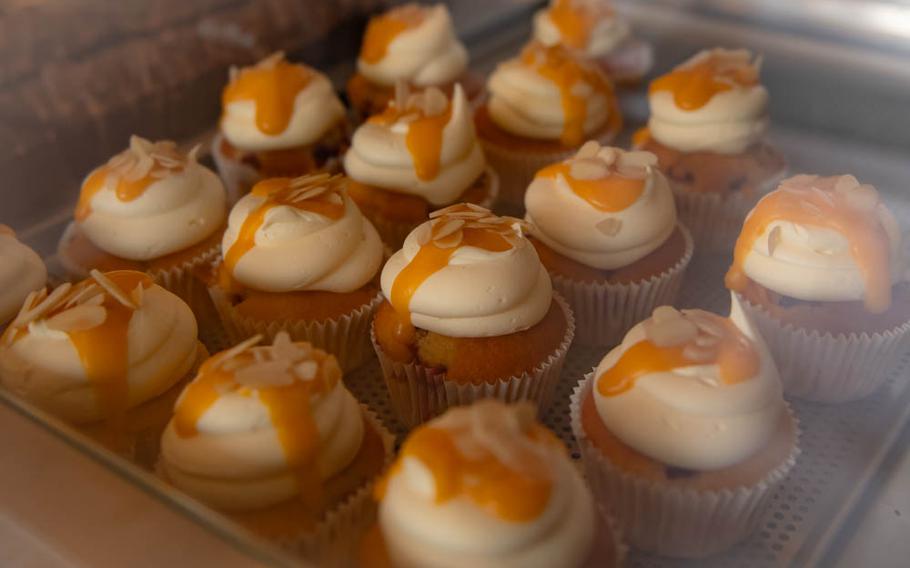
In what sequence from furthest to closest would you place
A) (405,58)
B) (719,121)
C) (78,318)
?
(405,58)
(719,121)
(78,318)

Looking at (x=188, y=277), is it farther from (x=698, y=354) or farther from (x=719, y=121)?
(x=719, y=121)

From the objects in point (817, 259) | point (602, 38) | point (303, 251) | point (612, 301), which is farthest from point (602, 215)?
point (602, 38)

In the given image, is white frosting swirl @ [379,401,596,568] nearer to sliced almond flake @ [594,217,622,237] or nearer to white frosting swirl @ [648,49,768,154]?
sliced almond flake @ [594,217,622,237]

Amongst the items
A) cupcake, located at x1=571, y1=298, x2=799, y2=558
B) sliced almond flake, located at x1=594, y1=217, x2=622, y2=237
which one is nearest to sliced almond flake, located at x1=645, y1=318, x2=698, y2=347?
cupcake, located at x1=571, y1=298, x2=799, y2=558

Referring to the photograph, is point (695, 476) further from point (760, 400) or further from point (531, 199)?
point (531, 199)

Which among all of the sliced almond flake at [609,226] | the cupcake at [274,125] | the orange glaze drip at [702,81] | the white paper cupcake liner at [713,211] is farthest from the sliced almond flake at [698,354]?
the cupcake at [274,125]

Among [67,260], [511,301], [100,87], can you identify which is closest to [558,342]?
[511,301]
